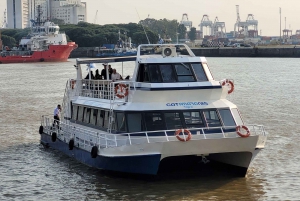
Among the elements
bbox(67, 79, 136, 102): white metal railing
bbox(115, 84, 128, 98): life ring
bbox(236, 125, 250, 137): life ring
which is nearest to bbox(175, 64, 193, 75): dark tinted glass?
bbox(67, 79, 136, 102): white metal railing

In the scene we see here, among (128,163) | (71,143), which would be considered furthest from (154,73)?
(71,143)

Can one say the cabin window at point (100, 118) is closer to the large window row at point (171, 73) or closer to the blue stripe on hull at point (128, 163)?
the blue stripe on hull at point (128, 163)

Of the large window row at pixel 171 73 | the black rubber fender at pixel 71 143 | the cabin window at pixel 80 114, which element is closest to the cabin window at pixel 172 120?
the large window row at pixel 171 73

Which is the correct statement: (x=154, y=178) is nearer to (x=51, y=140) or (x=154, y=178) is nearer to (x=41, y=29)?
(x=51, y=140)

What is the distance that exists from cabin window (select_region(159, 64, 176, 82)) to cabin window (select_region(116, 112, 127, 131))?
1.67 m

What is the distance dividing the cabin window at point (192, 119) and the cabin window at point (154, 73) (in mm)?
1316

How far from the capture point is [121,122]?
1945cm

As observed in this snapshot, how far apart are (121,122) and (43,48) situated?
112277mm

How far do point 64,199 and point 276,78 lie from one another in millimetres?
55099

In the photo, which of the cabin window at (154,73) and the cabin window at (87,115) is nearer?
the cabin window at (154,73)

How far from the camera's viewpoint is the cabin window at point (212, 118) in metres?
19.4

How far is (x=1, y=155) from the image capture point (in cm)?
2477

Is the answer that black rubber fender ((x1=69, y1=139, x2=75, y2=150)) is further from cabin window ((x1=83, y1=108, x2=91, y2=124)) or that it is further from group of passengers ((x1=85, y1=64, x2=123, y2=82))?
group of passengers ((x1=85, y1=64, x2=123, y2=82))

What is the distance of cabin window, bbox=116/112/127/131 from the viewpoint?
19.3 meters
